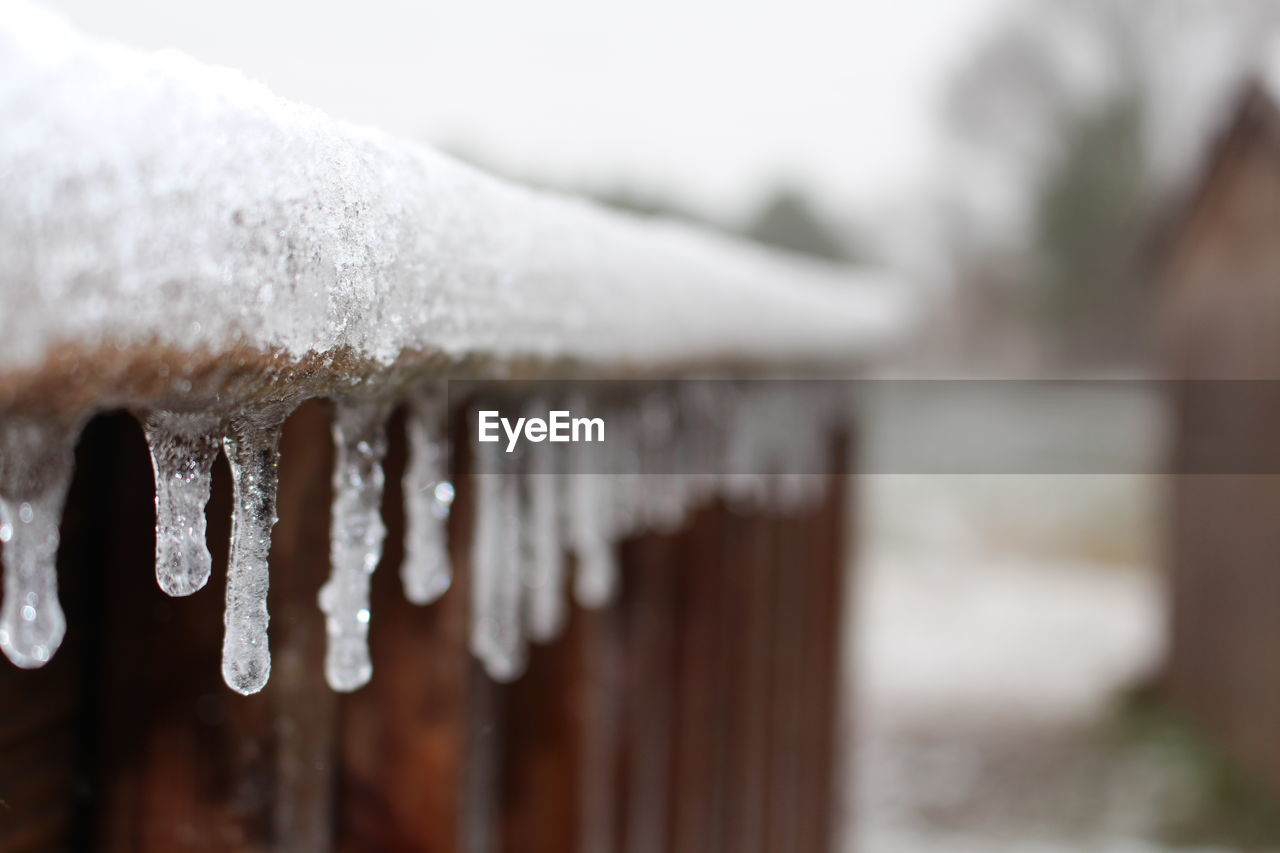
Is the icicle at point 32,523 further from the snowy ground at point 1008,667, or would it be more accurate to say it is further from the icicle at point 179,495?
the snowy ground at point 1008,667

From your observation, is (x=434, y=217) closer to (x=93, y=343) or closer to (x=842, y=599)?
(x=93, y=343)

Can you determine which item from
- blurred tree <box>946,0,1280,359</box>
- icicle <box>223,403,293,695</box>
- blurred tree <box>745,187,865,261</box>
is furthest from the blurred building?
blurred tree <box>745,187,865,261</box>

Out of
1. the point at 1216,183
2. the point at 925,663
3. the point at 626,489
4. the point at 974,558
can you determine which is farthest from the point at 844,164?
the point at 626,489

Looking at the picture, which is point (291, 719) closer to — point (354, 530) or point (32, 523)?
point (354, 530)

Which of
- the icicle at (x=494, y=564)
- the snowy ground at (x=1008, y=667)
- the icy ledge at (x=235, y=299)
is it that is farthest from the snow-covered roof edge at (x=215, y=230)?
the snowy ground at (x=1008, y=667)

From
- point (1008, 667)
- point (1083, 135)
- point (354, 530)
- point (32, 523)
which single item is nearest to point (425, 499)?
point (354, 530)
